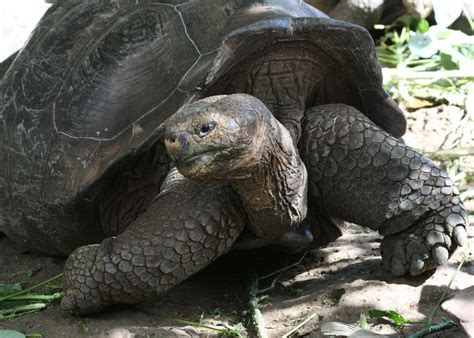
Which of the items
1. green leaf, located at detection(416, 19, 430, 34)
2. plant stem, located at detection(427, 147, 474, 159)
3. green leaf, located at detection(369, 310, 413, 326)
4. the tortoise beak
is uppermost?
the tortoise beak

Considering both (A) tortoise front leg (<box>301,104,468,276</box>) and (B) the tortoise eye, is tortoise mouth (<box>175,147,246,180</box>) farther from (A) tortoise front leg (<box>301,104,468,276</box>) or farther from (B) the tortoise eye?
(A) tortoise front leg (<box>301,104,468,276</box>)

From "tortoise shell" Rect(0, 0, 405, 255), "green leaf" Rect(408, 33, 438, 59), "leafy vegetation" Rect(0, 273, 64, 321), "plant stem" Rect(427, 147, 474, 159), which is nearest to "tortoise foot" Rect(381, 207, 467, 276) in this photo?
"tortoise shell" Rect(0, 0, 405, 255)

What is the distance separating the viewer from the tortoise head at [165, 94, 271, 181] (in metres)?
2.31

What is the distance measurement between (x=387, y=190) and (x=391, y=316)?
0.64 m

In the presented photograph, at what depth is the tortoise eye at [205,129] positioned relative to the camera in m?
2.32

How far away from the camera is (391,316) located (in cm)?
262

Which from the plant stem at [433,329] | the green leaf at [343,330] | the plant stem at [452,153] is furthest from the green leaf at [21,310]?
the plant stem at [452,153]

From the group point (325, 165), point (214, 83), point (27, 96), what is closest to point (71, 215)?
point (27, 96)

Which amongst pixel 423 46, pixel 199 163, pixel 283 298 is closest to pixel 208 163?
pixel 199 163

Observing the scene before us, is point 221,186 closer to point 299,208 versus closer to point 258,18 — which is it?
point 299,208

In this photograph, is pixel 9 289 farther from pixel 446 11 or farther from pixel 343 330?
pixel 446 11

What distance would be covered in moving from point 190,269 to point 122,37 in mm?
1157

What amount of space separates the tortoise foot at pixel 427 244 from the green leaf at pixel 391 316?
0.35 metres

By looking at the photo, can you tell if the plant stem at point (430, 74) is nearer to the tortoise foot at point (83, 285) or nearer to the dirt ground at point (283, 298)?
the dirt ground at point (283, 298)
